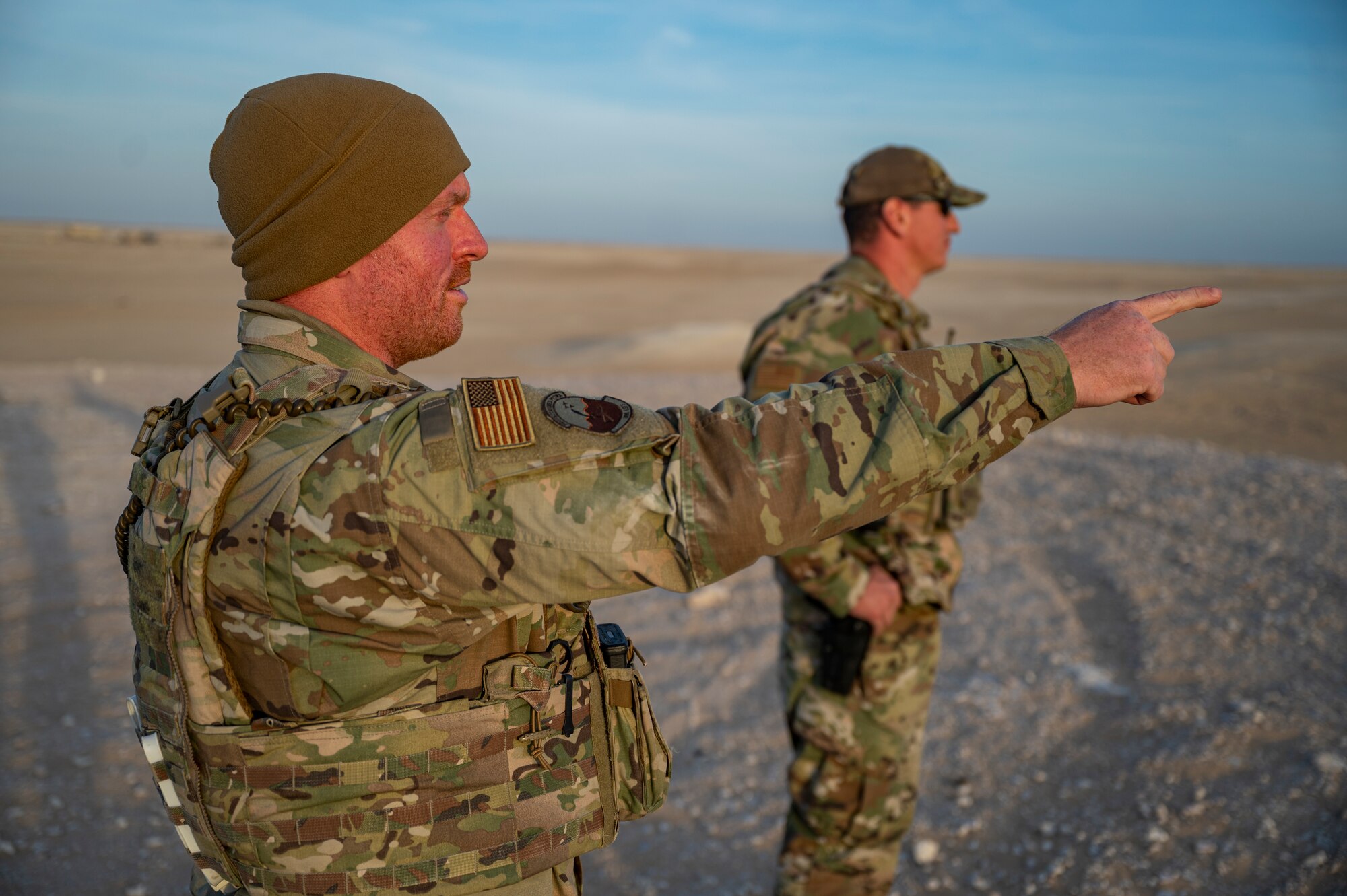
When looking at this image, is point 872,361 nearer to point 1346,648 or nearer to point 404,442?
point 404,442

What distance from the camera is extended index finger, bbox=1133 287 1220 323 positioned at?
52.7 inches

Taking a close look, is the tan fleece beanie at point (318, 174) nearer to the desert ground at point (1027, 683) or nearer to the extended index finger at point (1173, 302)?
the extended index finger at point (1173, 302)

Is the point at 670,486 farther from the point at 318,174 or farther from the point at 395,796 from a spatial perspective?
the point at 318,174

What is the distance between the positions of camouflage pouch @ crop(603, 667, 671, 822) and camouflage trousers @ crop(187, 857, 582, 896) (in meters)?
0.15

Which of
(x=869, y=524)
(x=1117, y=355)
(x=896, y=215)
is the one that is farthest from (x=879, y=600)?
(x=1117, y=355)

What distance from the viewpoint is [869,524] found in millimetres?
2924

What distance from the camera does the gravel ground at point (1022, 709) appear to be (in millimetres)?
3352

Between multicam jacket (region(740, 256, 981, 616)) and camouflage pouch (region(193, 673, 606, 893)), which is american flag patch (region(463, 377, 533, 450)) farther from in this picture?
multicam jacket (region(740, 256, 981, 616))

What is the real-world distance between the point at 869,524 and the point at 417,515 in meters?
1.95

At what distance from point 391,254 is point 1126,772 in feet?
11.6

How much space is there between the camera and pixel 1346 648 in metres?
4.63

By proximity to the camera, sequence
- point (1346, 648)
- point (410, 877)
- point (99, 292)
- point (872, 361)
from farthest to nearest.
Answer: point (99, 292) < point (1346, 648) < point (410, 877) < point (872, 361)

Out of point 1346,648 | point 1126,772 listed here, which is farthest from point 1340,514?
point 1126,772

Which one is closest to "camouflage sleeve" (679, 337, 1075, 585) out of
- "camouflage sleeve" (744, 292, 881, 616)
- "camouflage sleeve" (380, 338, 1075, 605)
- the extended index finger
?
"camouflage sleeve" (380, 338, 1075, 605)
